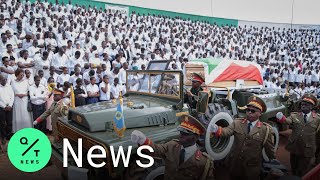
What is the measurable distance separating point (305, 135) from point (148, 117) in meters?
2.54

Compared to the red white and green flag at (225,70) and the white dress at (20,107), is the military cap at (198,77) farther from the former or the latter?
the white dress at (20,107)

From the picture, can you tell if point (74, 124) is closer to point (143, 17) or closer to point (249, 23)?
point (143, 17)

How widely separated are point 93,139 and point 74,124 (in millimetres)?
894

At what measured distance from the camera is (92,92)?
8492 mm

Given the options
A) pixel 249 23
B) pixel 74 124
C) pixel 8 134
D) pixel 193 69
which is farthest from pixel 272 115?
pixel 249 23

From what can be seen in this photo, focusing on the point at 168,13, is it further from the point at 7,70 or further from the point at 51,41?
the point at 7,70

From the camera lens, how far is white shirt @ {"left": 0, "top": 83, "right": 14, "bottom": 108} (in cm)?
692

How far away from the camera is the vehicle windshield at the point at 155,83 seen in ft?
16.2

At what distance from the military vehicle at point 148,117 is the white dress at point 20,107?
2.98m

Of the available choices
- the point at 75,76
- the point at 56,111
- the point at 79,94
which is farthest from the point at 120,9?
the point at 56,111

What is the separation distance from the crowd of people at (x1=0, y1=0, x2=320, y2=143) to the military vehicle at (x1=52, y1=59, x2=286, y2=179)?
0.79m

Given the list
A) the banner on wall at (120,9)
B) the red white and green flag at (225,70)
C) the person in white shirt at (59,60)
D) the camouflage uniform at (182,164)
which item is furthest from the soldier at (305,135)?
the banner on wall at (120,9)

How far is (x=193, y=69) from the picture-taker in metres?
7.31

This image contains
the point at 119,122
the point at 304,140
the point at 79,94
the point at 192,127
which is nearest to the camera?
the point at 192,127
